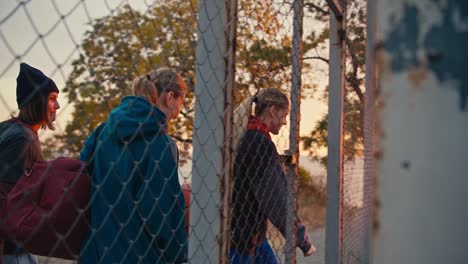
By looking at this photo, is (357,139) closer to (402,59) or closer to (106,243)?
(106,243)

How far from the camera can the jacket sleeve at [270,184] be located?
12.6ft

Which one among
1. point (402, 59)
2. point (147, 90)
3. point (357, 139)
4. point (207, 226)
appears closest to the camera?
point (402, 59)

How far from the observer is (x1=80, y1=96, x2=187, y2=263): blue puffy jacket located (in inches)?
103

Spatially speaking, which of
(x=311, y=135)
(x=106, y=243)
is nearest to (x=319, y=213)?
(x=311, y=135)

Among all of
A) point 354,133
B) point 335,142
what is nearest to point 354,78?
point 354,133

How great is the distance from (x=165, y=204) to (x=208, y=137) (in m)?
0.64

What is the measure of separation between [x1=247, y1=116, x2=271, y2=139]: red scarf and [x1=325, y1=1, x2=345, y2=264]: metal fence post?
24.5 inches

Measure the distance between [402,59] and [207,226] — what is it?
4.58ft

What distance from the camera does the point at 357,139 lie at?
16.3ft

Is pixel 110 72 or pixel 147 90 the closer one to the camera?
pixel 110 72

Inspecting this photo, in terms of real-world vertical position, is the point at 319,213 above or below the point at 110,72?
below

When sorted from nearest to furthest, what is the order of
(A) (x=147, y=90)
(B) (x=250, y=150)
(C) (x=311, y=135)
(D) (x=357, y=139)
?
1. (A) (x=147, y=90)
2. (B) (x=250, y=150)
3. (D) (x=357, y=139)
4. (C) (x=311, y=135)

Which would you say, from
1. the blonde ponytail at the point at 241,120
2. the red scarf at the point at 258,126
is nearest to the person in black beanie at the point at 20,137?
the blonde ponytail at the point at 241,120

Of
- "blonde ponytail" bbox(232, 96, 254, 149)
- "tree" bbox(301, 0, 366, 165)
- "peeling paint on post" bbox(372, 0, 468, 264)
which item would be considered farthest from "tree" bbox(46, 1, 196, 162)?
"tree" bbox(301, 0, 366, 165)
